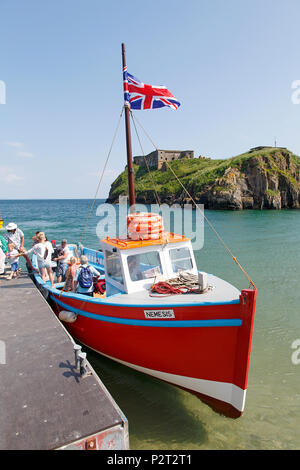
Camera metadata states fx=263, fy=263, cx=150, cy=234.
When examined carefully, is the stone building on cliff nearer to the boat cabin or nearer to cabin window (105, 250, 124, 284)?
cabin window (105, 250, 124, 284)

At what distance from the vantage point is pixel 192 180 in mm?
81188

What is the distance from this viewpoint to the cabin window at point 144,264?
7.14 meters

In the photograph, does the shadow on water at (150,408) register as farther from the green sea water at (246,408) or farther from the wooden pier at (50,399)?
the wooden pier at (50,399)

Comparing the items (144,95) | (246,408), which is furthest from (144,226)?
(246,408)

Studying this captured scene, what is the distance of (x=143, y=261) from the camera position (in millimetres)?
7355

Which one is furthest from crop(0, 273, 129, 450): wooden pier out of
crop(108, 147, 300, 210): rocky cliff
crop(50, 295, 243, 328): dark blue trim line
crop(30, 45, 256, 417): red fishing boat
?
crop(108, 147, 300, 210): rocky cliff

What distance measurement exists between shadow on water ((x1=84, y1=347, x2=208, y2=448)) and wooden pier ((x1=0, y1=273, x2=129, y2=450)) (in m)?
1.97

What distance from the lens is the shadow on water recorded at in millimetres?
5434

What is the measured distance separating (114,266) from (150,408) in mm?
3623

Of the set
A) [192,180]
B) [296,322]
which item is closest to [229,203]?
[192,180]

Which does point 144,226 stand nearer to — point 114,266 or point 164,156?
point 114,266

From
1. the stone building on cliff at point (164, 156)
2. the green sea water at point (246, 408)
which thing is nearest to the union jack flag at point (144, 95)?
the green sea water at point (246, 408)

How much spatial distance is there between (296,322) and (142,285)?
6.69 metres

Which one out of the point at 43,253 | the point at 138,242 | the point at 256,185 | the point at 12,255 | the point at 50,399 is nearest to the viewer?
the point at 50,399
